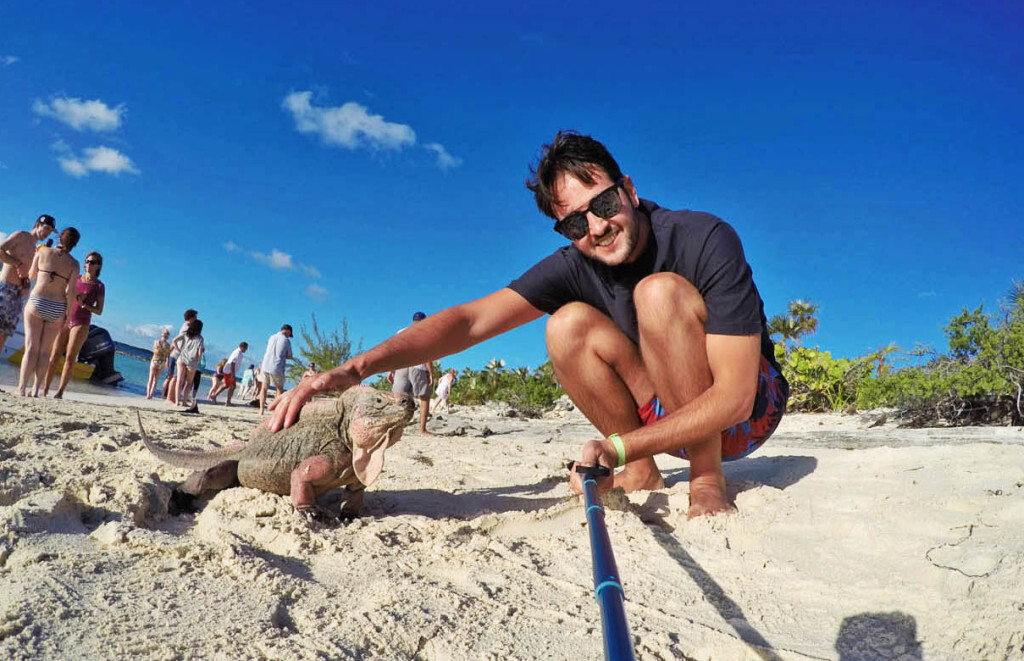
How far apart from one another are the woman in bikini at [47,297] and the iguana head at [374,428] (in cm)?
570

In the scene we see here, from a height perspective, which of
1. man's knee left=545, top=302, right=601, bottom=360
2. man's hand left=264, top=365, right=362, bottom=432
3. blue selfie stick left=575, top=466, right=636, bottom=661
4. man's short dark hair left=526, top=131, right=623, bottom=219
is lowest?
blue selfie stick left=575, top=466, right=636, bottom=661

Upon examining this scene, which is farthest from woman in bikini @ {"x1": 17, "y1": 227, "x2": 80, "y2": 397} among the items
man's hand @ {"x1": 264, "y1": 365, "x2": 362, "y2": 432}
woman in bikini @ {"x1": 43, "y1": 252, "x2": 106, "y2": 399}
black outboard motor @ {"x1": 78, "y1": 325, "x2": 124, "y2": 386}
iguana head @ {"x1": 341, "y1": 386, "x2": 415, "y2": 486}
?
black outboard motor @ {"x1": 78, "y1": 325, "x2": 124, "y2": 386}

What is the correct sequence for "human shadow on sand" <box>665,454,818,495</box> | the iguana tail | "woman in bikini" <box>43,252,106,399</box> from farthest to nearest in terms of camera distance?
"woman in bikini" <box>43,252,106,399</box> < "human shadow on sand" <box>665,454,818,495</box> < the iguana tail

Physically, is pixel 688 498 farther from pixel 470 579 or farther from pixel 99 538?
pixel 99 538

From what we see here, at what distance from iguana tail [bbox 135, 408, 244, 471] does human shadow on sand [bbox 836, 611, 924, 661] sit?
2.64 m

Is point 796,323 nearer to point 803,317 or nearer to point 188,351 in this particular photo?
point 803,317

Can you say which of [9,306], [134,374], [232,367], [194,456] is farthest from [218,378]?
[134,374]

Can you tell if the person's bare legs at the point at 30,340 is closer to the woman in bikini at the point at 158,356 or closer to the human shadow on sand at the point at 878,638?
the woman in bikini at the point at 158,356

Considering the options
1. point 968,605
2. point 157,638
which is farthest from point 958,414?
point 157,638

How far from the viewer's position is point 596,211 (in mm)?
2768

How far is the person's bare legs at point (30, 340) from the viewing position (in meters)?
6.52

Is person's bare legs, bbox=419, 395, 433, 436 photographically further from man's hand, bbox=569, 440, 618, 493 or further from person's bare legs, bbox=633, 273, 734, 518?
man's hand, bbox=569, 440, 618, 493

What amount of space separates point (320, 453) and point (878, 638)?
2236 millimetres

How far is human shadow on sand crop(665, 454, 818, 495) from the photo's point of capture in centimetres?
330
